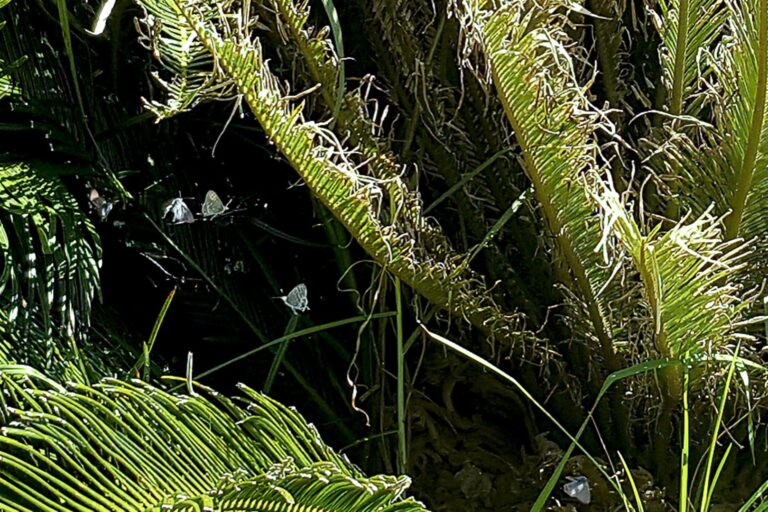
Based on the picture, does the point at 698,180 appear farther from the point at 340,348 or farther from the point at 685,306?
the point at 340,348

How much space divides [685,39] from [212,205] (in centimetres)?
56

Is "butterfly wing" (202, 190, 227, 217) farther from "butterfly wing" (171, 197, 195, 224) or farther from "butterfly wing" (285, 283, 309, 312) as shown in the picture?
"butterfly wing" (285, 283, 309, 312)

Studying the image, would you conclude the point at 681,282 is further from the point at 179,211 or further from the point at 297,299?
the point at 179,211

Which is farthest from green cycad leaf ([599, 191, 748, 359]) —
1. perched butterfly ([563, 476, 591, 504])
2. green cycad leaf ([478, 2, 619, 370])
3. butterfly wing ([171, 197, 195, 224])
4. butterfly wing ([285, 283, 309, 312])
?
butterfly wing ([171, 197, 195, 224])

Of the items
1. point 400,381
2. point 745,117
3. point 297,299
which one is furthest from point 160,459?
point 745,117

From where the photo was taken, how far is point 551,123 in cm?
87

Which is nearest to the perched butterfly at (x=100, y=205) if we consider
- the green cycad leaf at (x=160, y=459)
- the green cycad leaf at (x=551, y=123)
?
the green cycad leaf at (x=160, y=459)

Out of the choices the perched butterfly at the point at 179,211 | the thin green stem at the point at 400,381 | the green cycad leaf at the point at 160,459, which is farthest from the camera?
the perched butterfly at the point at 179,211

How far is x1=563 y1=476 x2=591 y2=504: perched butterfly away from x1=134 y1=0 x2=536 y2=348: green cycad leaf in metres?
0.17

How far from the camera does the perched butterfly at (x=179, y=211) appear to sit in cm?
112

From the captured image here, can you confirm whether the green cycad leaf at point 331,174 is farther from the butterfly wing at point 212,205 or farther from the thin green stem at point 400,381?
the butterfly wing at point 212,205

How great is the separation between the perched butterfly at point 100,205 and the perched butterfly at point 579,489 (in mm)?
608

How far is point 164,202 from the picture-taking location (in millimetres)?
1144

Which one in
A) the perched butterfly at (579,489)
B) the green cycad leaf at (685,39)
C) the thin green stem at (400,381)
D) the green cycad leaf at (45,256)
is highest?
the green cycad leaf at (685,39)
